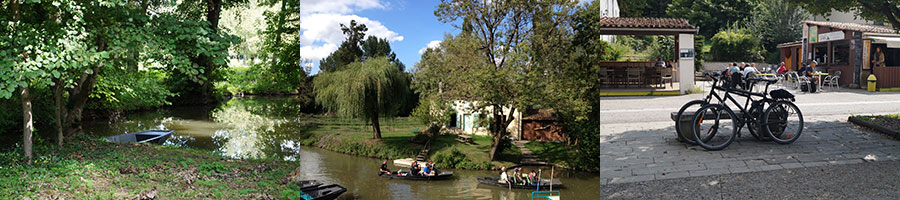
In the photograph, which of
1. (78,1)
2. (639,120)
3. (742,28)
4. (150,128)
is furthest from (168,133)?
(742,28)

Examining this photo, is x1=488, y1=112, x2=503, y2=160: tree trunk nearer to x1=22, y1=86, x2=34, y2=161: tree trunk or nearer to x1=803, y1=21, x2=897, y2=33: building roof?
x1=22, y1=86, x2=34, y2=161: tree trunk

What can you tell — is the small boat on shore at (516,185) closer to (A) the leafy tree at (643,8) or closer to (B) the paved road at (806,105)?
(B) the paved road at (806,105)

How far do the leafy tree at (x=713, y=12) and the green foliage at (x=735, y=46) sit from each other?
0.10 meters

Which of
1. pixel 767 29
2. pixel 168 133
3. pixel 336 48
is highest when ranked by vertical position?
pixel 767 29

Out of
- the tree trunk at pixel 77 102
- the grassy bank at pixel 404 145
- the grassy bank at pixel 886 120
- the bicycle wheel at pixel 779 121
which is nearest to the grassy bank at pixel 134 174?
the tree trunk at pixel 77 102

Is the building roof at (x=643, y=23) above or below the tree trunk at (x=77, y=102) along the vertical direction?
above

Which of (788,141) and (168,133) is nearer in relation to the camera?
(788,141)

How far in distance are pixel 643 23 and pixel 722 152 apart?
1537 mm

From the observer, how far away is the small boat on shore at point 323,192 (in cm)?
226

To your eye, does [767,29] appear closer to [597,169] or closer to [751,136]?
[751,136]

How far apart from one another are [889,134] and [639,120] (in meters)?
2.55

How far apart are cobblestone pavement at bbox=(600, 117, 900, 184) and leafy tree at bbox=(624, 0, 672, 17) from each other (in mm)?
1177

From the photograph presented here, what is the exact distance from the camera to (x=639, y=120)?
5496 mm

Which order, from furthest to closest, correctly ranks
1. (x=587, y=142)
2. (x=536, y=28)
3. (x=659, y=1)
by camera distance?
(x=659, y=1), (x=587, y=142), (x=536, y=28)
